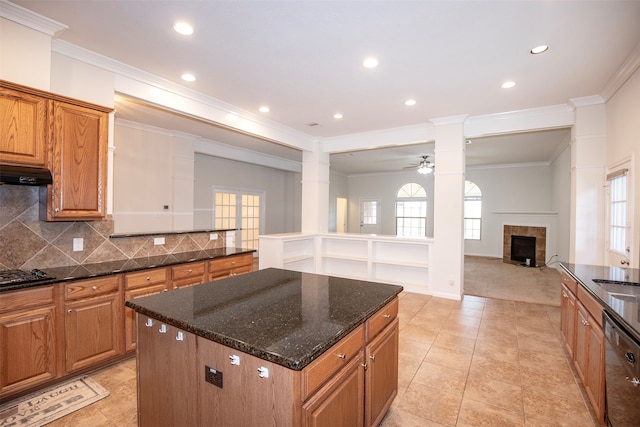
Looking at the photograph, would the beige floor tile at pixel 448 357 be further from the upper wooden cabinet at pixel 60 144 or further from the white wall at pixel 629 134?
the upper wooden cabinet at pixel 60 144

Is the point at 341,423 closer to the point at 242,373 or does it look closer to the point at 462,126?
the point at 242,373

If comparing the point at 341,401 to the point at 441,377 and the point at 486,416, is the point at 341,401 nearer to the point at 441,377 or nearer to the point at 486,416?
the point at 486,416

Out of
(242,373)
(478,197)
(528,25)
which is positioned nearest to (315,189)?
(528,25)

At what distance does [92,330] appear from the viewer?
2.51 metres

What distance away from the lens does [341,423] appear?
1.43 m

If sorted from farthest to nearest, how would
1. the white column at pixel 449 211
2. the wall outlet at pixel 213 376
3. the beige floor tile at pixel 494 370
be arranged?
the white column at pixel 449 211, the beige floor tile at pixel 494 370, the wall outlet at pixel 213 376

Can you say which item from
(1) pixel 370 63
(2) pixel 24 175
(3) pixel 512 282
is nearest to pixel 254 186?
(1) pixel 370 63

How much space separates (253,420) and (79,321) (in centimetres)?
206

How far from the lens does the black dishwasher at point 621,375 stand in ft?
4.48

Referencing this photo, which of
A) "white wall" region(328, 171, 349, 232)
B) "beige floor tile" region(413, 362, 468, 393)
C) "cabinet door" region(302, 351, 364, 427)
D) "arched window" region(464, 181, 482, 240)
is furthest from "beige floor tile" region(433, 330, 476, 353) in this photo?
"white wall" region(328, 171, 349, 232)

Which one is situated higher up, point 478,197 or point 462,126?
point 462,126

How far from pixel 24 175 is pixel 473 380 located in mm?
3920

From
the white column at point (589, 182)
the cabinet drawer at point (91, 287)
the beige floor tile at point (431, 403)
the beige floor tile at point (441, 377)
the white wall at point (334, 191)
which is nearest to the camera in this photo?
the beige floor tile at point (431, 403)

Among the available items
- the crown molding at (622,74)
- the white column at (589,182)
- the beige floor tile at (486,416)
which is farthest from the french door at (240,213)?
the crown molding at (622,74)
